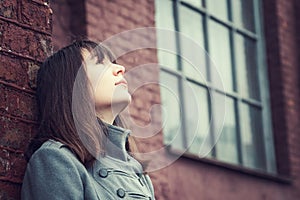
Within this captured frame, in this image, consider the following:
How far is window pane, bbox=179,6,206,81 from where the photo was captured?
8.22m

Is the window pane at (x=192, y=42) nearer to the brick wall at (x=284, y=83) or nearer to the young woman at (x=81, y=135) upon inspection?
the brick wall at (x=284, y=83)

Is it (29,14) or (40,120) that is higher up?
(29,14)

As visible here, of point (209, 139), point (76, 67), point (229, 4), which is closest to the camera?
point (76, 67)

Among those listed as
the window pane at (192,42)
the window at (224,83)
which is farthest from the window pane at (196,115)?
the window pane at (192,42)

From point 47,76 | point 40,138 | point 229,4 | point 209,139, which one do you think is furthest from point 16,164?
point 229,4

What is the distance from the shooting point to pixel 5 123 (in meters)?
3.04

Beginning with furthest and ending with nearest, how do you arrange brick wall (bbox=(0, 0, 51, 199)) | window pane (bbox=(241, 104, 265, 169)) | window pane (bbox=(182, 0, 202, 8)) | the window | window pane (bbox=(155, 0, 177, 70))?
window pane (bbox=(241, 104, 265, 169)), window pane (bbox=(182, 0, 202, 8)), the window, window pane (bbox=(155, 0, 177, 70)), brick wall (bbox=(0, 0, 51, 199))

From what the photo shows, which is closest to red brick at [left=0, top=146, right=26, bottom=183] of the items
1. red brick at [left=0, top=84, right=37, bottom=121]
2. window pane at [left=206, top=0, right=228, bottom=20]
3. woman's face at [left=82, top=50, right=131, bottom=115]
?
red brick at [left=0, top=84, right=37, bottom=121]

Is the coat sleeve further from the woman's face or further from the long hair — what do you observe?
the woman's face

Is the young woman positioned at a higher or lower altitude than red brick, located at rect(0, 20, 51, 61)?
lower

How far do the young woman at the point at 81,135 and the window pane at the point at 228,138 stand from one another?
532 centimetres

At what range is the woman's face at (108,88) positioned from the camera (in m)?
3.23

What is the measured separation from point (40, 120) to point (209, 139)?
5.32 m

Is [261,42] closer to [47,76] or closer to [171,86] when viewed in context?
[171,86]
